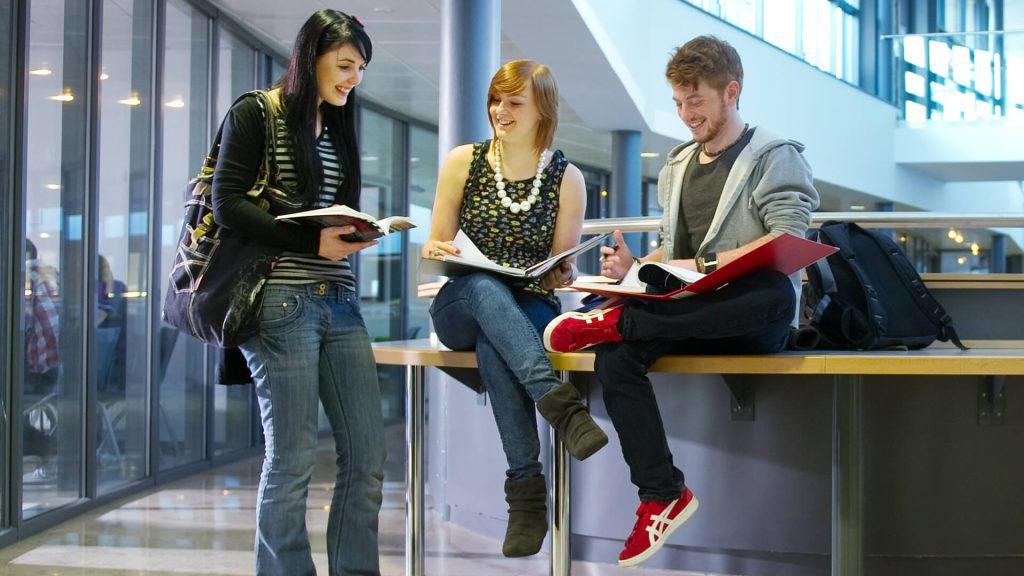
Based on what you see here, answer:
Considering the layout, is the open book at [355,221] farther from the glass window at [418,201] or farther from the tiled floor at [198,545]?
the glass window at [418,201]

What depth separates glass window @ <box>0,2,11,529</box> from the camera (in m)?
4.30

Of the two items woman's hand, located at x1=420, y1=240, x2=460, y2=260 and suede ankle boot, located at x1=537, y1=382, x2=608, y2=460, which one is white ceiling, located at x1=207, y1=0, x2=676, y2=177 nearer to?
woman's hand, located at x1=420, y1=240, x2=460, y2=260

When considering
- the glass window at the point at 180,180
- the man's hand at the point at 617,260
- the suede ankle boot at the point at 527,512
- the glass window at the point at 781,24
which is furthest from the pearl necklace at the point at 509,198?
the glass window at the point at 781,24

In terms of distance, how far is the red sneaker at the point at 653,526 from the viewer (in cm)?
209

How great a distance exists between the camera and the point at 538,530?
2.18m

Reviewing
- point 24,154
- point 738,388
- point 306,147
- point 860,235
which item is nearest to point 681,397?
point 738,388

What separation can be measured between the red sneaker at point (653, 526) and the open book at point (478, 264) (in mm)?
501

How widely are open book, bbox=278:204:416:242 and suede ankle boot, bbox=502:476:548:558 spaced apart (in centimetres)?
56

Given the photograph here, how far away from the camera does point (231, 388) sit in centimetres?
724

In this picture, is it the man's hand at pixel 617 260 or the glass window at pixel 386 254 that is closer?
the man's hand at pixel 617 260

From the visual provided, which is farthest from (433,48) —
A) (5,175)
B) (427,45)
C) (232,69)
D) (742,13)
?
(742,13)

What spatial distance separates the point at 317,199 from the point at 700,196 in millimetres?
826

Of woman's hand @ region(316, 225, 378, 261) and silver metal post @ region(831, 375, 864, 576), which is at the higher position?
woman's hand @ region(316, 225, 378, 261)

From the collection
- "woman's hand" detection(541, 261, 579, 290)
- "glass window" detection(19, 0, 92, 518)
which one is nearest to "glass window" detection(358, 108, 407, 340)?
"glass window" detection(19, 0, 92, 518)
